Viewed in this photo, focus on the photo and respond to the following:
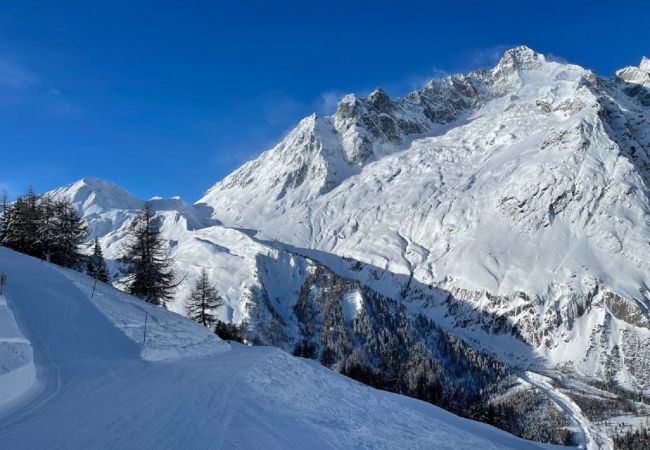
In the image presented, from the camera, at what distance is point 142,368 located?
20.8 meters

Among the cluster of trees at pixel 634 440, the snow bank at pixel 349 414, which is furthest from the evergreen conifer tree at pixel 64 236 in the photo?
the cluster of trees at pixel 634 440

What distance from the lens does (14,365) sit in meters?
15.3

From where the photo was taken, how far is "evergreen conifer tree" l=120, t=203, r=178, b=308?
1902 inches

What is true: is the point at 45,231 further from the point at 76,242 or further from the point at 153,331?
the point at 153,331

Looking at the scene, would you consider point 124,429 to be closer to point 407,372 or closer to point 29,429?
point 29,429

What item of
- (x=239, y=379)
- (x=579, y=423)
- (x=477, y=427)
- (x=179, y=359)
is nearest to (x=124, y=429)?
(x=239, y=379)

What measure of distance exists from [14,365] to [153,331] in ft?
40.9

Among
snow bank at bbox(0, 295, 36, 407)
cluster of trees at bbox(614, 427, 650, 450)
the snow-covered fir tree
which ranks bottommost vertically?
cluster of trees at bbox(614, 427, 650, 450)

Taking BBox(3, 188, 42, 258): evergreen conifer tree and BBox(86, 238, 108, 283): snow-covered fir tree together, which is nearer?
BBox(3, 188, 42, 258): evergreen conifer tree

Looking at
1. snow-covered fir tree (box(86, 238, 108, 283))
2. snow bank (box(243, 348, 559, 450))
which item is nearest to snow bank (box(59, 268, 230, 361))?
snow bank (box(243, 348, 559, 450))

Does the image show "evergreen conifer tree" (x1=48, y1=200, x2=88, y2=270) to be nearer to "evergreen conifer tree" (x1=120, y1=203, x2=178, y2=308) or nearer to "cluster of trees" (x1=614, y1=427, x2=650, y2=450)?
"evergreen conifer tree" (x1=120, y1=203, x2=178, y2=308)

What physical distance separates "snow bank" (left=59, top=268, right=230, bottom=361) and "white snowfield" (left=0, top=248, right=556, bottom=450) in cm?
13

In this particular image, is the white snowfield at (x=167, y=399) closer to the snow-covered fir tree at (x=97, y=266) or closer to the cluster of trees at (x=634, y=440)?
the snow-covered fir tree at (x=97, y=266)

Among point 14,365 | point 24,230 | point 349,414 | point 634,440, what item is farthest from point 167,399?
point 634,440
